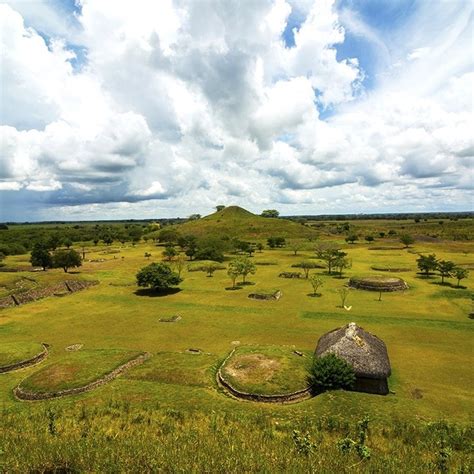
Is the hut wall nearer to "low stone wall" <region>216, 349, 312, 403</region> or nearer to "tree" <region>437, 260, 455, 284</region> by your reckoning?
"low stone wall" <region>216, 349, 312, 403</region>

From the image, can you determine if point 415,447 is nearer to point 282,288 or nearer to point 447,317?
point 447,317

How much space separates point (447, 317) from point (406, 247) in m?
76.8

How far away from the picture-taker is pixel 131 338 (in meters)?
38.4

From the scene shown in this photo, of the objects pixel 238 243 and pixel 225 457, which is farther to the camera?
pixel 238 243

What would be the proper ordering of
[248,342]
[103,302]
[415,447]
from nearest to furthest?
[415,447] → [248,342] → [103,302]

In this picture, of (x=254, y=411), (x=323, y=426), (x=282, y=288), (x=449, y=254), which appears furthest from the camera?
(x=449, y=254)

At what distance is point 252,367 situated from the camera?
28.1m

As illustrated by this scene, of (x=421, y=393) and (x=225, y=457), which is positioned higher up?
(x=225, y=457)

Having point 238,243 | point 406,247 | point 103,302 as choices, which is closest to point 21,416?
point 103,302

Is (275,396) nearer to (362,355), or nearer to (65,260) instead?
(362,355)

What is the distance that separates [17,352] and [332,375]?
29.5 metres

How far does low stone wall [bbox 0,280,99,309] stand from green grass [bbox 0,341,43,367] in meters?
19.4

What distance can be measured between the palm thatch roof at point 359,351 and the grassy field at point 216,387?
5.86 feet

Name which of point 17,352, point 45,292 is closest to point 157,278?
point 45,292
